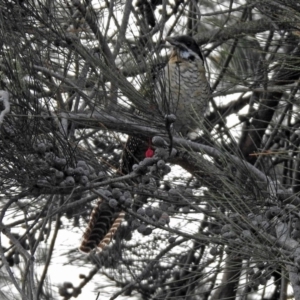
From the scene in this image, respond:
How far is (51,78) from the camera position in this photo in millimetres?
3664

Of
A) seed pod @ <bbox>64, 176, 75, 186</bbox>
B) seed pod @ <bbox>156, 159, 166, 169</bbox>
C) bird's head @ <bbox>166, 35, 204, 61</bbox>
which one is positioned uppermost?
bird's head @ <bbox>166, 35, 204, 61</bbox>

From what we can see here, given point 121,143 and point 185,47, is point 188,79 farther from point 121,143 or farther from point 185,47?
point 121,143

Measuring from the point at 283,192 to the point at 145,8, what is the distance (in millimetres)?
1925

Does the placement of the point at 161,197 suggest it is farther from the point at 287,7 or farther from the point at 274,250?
the point at 287,7

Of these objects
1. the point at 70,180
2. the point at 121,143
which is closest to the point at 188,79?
the point at 121,143

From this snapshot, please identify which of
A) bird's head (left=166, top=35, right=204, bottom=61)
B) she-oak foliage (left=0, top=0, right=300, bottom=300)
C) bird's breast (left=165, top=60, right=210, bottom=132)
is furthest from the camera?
bird's head (left=166, top=35, right=204, bottom=61)

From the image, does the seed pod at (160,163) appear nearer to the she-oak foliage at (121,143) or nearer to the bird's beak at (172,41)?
the she-oak foliage at (121,143)

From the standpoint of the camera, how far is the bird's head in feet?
16.0

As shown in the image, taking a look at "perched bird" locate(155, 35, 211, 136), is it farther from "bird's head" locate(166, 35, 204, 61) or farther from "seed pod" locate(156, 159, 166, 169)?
"seed pod" locate(156, 159, 166, 169)

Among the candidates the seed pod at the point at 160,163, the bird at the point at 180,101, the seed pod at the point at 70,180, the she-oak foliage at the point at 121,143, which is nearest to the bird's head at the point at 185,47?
the bird at the point at 180,101

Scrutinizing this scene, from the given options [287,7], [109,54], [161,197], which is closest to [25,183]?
[161,197]

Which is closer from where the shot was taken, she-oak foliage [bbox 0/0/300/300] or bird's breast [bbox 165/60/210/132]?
she-oak foliage [bbox 0/0/300/300]

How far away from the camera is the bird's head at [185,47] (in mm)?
4891

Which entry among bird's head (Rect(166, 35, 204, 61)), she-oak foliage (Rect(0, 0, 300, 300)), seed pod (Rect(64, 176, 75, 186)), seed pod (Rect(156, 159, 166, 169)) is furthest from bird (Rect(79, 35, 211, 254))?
seed pod (Rect(64, 176, 75, 186))
